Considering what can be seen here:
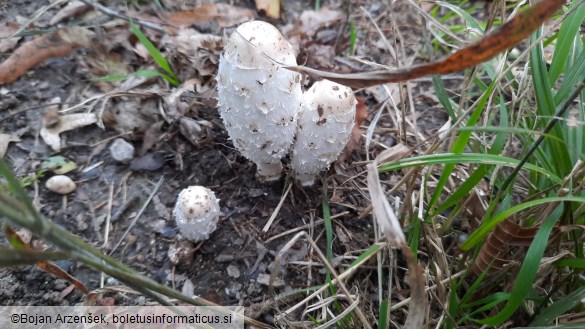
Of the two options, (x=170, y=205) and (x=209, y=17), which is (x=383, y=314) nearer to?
(x=170, y=205)

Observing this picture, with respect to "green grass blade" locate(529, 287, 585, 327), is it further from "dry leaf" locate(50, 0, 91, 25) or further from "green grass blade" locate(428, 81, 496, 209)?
"dry leaf" locate(50, 0, 91, 25)

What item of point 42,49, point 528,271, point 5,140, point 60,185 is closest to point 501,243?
point 528,271

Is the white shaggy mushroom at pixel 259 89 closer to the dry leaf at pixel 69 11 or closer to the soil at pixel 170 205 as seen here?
the soil at pixel 170 205

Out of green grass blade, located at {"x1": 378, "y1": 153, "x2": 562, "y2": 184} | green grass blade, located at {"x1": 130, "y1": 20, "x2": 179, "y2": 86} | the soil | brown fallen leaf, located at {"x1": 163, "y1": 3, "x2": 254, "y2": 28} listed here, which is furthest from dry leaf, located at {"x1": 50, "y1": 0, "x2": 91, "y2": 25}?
green grass blade, located at {"x1": 378, "y1": 153, "x2": 562, "y2": 184}

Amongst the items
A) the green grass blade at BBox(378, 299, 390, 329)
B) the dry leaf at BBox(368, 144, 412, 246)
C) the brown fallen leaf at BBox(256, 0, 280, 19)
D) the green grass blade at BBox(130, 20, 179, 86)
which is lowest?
the green grass blade at BBox(378, 299, 390, 329)

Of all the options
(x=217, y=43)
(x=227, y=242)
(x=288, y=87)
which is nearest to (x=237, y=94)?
(x=288, y=87)

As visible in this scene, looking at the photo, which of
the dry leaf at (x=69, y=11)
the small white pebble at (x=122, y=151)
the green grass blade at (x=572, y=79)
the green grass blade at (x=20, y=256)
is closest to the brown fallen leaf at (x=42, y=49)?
the dry leaf at (x=69, y=11)
